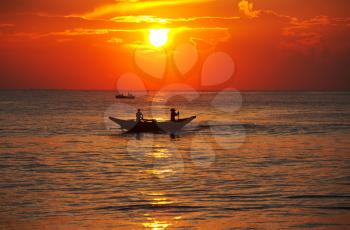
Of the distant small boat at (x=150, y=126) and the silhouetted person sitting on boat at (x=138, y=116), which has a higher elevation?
the silhouetted person sitting on boat at (x=138, y=116)

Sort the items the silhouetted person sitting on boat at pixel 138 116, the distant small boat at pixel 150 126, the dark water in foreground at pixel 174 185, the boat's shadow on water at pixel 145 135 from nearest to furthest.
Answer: the dark water in foreground at pixel 174 185, the silhouetted person sitting on boat at pixel 138 116, the boat's shadow on water at pixel 145 135, the distant small boat at pixel 150 126

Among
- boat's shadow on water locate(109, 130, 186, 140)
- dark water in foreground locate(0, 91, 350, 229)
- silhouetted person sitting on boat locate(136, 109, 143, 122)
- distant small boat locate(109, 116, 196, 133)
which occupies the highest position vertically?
silhouetted person sitting on boat locate(136, 109, 143, 122)

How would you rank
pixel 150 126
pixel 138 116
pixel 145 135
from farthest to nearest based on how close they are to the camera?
pixel 145 135 < pixel 150 126 < pixel 138 116

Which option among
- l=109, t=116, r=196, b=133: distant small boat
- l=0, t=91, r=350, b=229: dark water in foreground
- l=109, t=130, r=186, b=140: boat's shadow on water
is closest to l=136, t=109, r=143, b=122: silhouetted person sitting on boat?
l=109, t=116, r=196, b=133: distant small boat

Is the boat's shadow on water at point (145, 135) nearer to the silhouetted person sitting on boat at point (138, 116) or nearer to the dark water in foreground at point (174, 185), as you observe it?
the silhouetted person sitting on boat at point (138, 116)

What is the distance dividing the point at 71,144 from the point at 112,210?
77.0 feet

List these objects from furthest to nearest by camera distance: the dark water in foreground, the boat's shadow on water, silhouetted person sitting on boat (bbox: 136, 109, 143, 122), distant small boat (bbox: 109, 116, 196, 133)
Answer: distant small boat (bbox: 109, 116, 196, 133) < the boat's shadow on water < silhouetted person sitting on boat (bbox: 136, 109, 143, 122) < the dark water in foreground

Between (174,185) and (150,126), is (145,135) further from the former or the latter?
(174,185)

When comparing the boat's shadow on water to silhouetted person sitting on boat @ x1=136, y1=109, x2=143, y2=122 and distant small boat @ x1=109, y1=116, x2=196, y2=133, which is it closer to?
distant small boat @ x1=109, y1=116, x2=196, y2=133

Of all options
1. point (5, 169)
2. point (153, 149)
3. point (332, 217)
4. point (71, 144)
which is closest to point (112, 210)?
point (332, 217)

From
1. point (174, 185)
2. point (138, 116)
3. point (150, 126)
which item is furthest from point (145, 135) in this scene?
point (174, 185)

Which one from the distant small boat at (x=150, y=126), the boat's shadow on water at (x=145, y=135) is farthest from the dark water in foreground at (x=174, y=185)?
the distant small boat at (x=150, y=126)

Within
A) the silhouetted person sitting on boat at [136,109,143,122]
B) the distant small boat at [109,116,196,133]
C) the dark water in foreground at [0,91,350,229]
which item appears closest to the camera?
the dark water in foreground at [0,91,350,229]

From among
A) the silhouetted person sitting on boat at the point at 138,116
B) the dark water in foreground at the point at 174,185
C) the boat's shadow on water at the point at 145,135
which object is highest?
the silhouetted person sitting on boat at the point at 138,116
